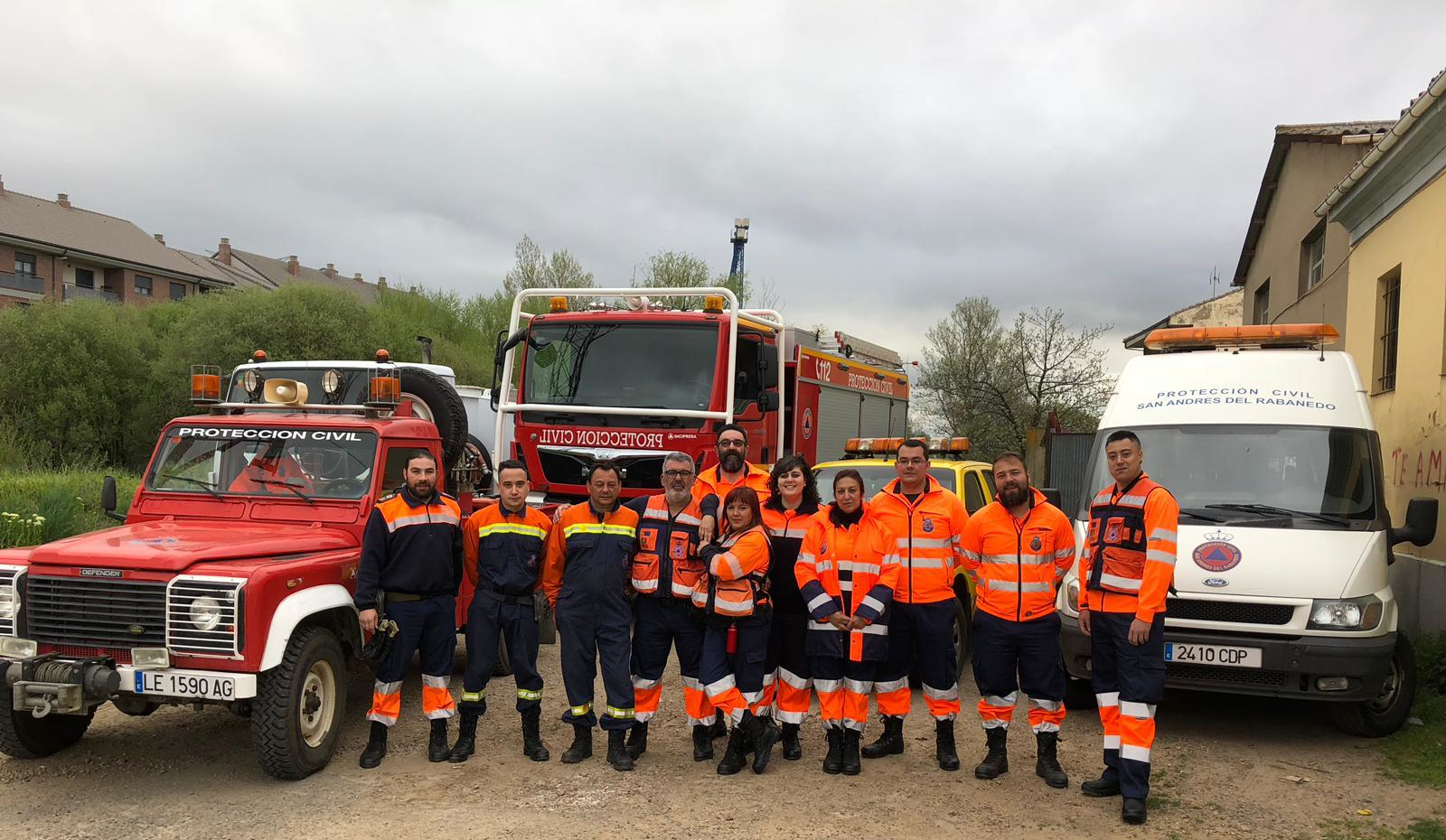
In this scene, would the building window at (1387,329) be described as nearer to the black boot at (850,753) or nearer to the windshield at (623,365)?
the windshield at (623,365)

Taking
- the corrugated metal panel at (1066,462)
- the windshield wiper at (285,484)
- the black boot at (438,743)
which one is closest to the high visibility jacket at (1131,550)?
the black boot at (438,743)

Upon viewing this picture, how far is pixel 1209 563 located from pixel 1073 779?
5.21ft

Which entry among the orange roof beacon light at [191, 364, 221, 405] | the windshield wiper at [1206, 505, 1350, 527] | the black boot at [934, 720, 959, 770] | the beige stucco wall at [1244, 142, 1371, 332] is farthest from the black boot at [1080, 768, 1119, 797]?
the beige stucco wall at [1244, 142, 1371, 332]

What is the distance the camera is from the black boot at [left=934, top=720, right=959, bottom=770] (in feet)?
18.9

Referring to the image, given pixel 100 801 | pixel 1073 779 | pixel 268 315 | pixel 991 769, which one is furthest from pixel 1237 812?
pixel 268 315

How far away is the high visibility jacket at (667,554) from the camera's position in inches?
223

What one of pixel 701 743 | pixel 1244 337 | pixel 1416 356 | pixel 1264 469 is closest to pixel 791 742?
pixel 701 743

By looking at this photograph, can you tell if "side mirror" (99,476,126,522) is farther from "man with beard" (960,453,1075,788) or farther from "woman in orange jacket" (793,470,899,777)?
"man with beard" (960,453,1075,788)

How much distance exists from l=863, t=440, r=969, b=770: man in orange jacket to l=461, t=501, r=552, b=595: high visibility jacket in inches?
75.7

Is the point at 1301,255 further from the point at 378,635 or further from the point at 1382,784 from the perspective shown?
the point at 378,635

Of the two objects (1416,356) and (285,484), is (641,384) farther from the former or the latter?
(1416,356)

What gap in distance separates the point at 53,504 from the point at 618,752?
873cm

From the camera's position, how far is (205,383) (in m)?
7.03

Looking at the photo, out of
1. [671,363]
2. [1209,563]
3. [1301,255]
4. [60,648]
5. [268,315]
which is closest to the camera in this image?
[60,648]
